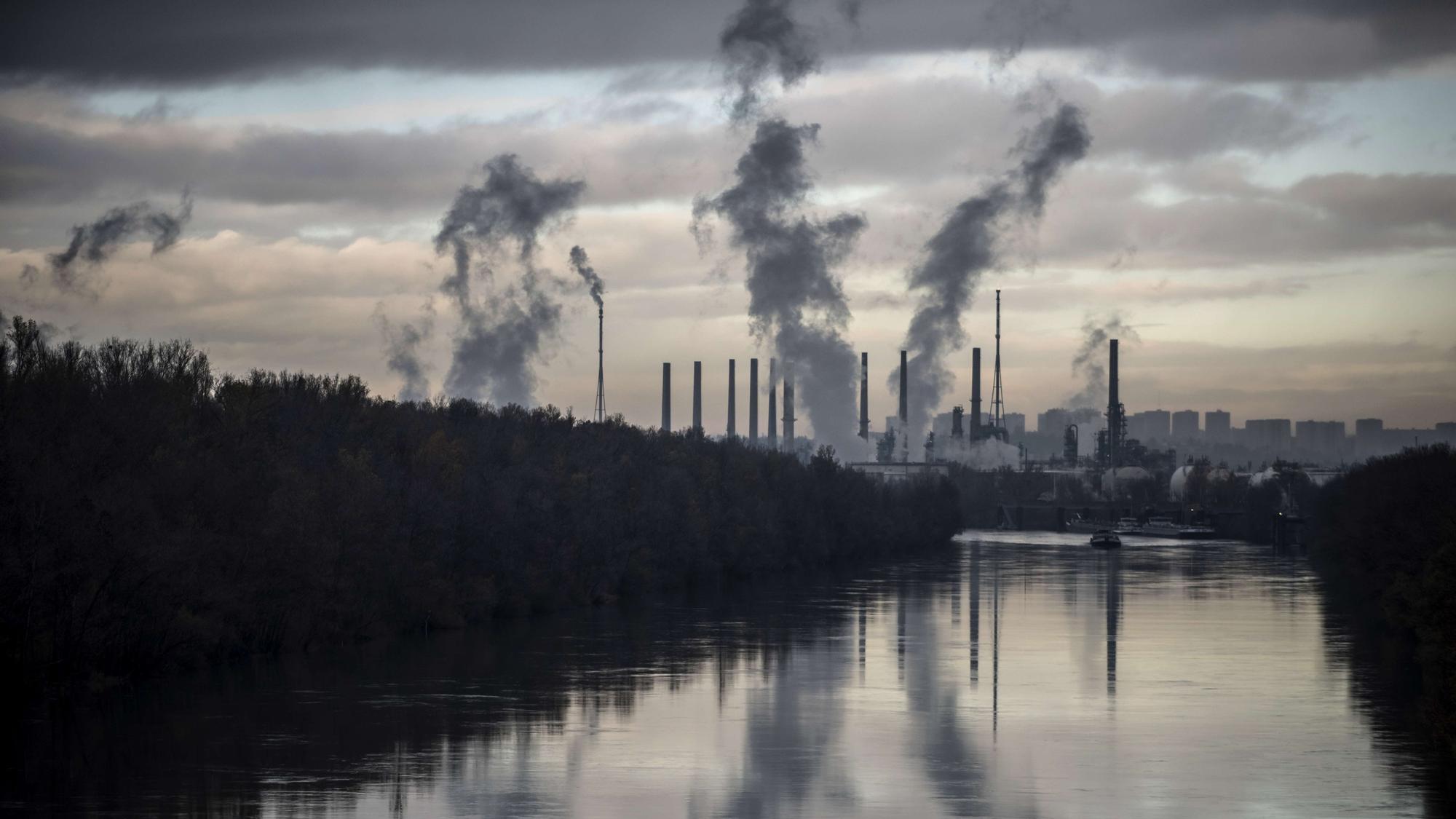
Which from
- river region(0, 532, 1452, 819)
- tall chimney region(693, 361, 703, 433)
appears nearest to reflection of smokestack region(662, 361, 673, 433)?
tall chimney region(693, 361, 703, 433)

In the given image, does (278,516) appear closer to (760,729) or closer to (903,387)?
(760,729)

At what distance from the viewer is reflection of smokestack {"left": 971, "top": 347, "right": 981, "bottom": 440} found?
133125 mm

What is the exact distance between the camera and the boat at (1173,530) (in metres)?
145

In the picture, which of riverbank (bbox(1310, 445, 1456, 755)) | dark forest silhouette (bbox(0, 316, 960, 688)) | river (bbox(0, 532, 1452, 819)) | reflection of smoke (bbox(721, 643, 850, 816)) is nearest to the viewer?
river (bbox(0, 532, 1452, 819))

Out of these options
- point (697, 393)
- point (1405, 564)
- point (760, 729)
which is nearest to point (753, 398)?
point (697, 393)

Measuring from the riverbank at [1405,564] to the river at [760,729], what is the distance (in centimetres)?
143

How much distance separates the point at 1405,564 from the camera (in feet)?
182

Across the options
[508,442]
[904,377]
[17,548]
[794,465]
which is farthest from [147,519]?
[904,377]

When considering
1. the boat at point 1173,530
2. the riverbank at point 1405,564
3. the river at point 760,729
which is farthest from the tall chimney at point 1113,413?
the river at point 760,729

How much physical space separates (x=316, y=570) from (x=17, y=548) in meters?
11.7

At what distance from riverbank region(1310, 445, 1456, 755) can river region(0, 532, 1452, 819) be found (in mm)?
1434

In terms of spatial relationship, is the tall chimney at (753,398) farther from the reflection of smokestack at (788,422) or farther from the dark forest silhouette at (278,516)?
the dark forest silhouette at (278,516)

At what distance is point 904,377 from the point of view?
128m

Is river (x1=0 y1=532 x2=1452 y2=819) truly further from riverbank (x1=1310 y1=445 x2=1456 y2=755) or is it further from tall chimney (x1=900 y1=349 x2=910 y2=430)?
tall chimney (x1=900 y1=349 x2=910 y2=430)
